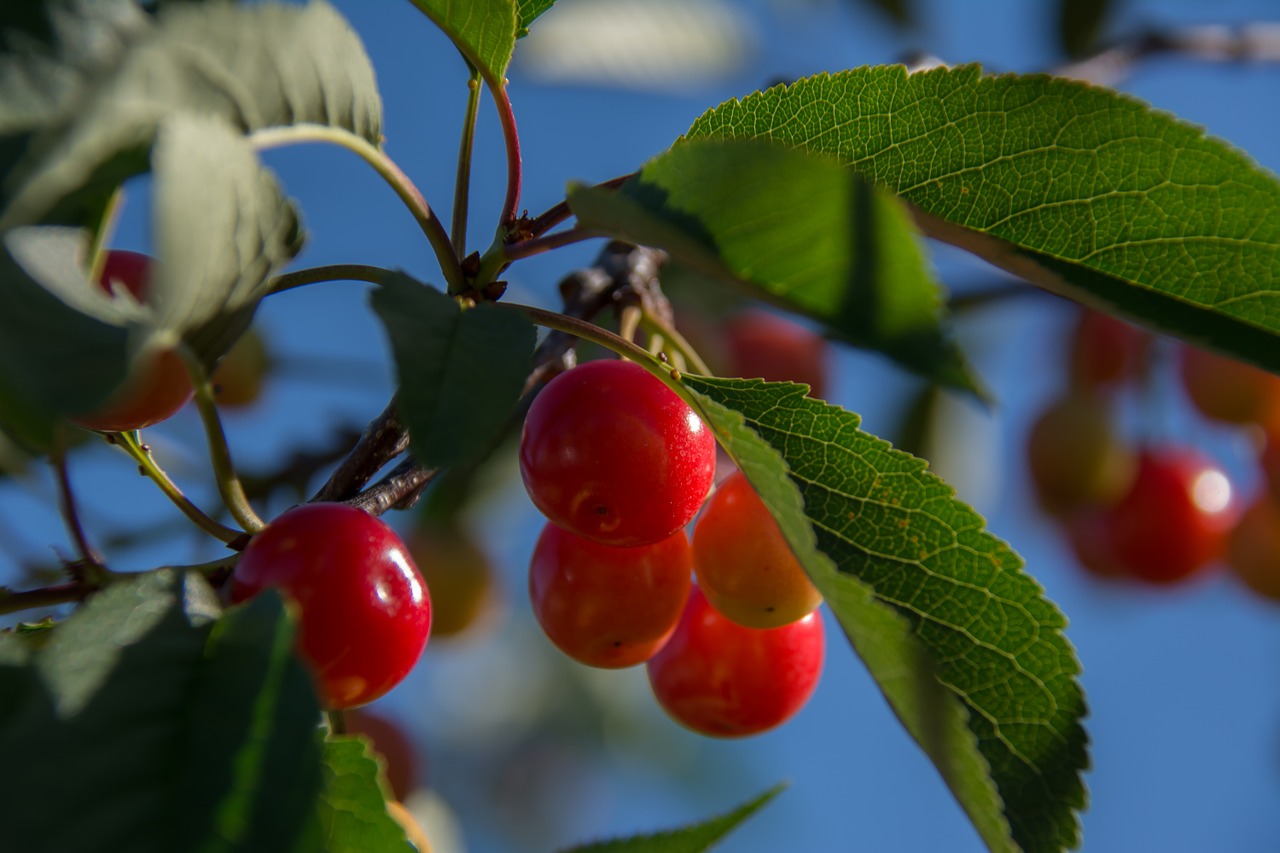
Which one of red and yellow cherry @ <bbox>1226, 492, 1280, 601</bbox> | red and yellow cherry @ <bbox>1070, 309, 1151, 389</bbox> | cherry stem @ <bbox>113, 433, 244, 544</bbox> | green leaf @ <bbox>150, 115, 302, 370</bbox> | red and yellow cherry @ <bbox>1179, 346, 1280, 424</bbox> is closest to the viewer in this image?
green leaf @ <bbox>150, 115, 302, 370</bbox>

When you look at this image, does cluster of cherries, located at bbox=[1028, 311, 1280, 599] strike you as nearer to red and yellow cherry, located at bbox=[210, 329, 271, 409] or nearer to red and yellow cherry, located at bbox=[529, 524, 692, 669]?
red and yellow cherry, located at bbox=[210, 329, 271, 409]

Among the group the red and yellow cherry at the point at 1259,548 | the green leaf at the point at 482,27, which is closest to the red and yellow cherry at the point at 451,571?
A: the green leaf at the point at 482,27

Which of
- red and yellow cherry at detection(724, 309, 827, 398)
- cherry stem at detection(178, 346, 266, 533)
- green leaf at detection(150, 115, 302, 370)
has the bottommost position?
cherry stem at detection(178, 346, 266, 533)

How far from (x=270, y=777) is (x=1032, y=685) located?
1.81ft

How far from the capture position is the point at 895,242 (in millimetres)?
630

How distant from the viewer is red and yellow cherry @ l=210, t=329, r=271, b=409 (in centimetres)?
210

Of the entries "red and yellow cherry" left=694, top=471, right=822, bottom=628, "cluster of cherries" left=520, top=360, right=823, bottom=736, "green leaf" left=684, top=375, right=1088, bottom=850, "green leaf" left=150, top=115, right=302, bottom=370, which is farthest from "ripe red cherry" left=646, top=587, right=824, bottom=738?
"green leaf" left=150, top=115, right=302, bottom=370

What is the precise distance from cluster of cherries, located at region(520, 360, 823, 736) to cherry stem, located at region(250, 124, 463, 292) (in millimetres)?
120

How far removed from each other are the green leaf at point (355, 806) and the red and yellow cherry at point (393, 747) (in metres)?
1.08

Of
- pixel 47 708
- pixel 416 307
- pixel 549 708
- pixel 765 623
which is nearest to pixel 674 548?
pixel 765 623

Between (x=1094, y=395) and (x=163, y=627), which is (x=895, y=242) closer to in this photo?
(x=163, y=627)

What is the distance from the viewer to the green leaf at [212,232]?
0.55 meters

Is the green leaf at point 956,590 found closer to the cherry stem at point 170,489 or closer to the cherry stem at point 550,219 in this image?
the cherry stem at point 550,219

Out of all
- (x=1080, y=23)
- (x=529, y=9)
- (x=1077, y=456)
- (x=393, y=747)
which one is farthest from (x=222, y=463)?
(x=1080, y=23)
